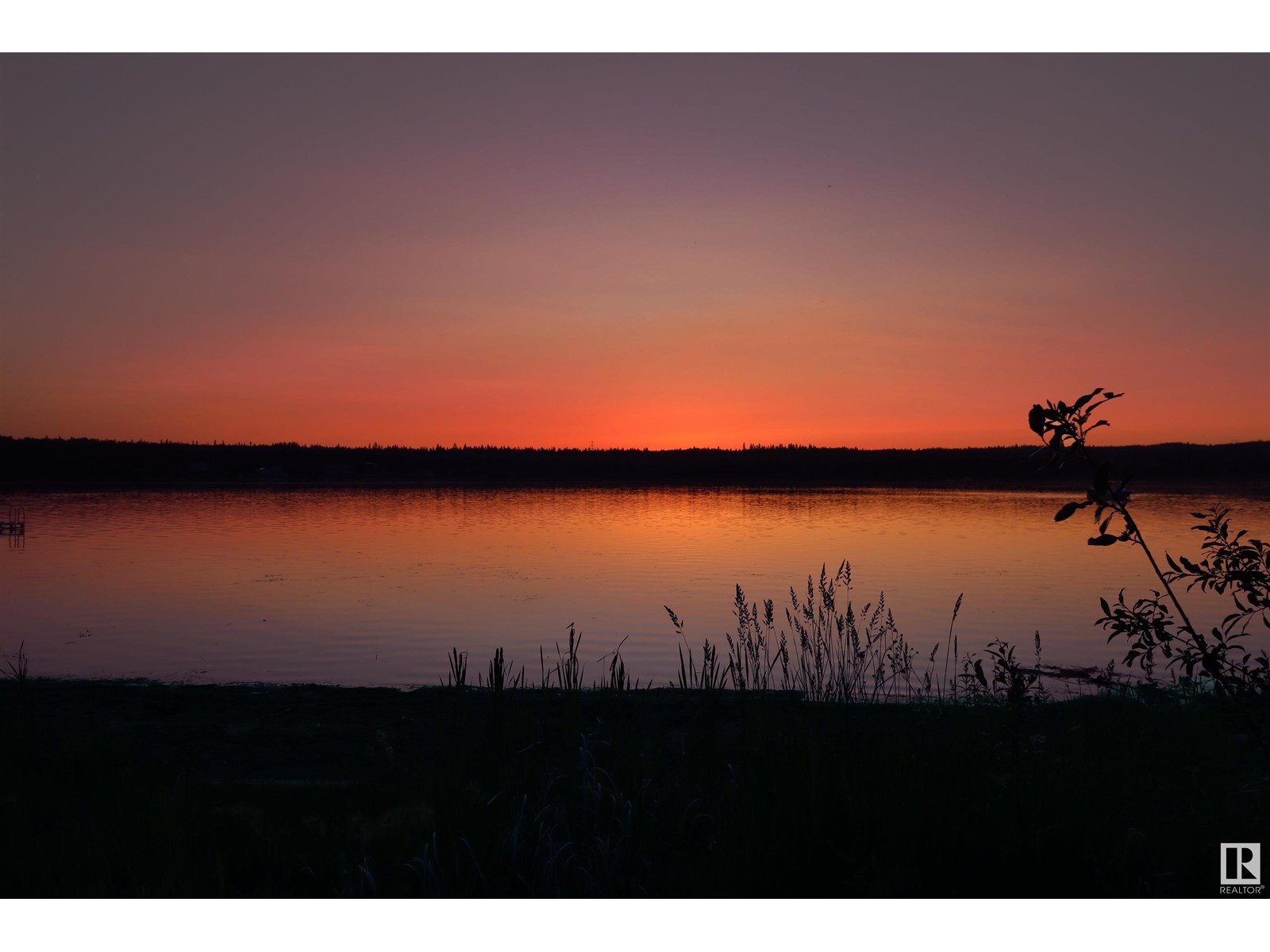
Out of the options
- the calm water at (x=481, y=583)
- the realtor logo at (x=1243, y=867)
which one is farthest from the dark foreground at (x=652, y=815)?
the calm water at (x=481, y=583)

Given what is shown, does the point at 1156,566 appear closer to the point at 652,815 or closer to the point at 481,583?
the point at 652,815

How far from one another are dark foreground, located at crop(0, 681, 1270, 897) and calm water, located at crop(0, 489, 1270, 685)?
6789 mm

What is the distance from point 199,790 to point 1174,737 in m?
7.62

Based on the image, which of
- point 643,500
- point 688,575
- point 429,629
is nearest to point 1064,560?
point 688,575

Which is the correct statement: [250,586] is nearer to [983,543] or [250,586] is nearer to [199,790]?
[199,790]

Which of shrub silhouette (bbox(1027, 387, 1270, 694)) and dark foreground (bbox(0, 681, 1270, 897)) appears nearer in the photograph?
shrub silhouette (bbox(1027, 387, 1270, 694))

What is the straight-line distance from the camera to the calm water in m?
15.5

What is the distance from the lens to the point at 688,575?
2555 centimetres

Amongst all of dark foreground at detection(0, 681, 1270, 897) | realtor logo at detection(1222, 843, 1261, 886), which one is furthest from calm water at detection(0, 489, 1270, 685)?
realtor logo at detection(1222, 843, 1261, 886)

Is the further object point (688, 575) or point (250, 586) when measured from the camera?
point (688, 575)

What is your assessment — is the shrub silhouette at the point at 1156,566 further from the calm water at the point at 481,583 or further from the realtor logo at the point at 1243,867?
the calm water at the point at 481,583

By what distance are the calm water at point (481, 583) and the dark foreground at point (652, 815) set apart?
6.79 meters

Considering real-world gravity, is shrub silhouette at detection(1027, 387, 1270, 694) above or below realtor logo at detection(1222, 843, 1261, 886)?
above

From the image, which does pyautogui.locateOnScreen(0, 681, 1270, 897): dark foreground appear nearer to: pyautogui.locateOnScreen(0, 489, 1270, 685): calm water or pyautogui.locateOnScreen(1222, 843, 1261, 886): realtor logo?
pyautogui.locateOnScreen(1222, 843, 1261, 886): realtor logo
